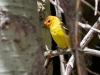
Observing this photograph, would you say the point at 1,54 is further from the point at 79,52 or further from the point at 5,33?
the point at 79,52

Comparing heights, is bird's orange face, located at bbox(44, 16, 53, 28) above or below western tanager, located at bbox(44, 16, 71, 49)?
above

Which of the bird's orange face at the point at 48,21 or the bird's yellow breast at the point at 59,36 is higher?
the bird's orange face at the point at 48,21

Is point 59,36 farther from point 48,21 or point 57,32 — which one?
point 48,21

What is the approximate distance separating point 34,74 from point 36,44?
0.23ft

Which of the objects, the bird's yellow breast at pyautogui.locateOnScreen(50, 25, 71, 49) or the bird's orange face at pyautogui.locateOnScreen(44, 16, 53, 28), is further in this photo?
the bird's yellow breast at pyautogui.locateOnScreen(50, 25, 71, 49)

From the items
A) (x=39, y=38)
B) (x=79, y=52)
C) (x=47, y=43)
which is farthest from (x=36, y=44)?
(x=47, y=43)

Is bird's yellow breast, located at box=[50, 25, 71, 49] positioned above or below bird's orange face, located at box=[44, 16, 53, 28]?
below

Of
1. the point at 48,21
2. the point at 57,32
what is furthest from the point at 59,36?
the point at 48,21

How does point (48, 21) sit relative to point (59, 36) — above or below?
above

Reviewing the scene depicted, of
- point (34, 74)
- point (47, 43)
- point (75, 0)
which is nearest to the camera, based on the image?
point (75, 0)

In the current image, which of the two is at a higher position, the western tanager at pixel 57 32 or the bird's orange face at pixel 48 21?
the bird's orange face at pixel 48 21

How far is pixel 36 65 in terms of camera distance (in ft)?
2.16

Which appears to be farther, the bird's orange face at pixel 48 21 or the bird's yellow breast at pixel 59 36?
the bird's yellow breast at pixel 59 36

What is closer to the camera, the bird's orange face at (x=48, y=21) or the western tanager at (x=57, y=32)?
the bird's orange face at (x=48, y=21)
